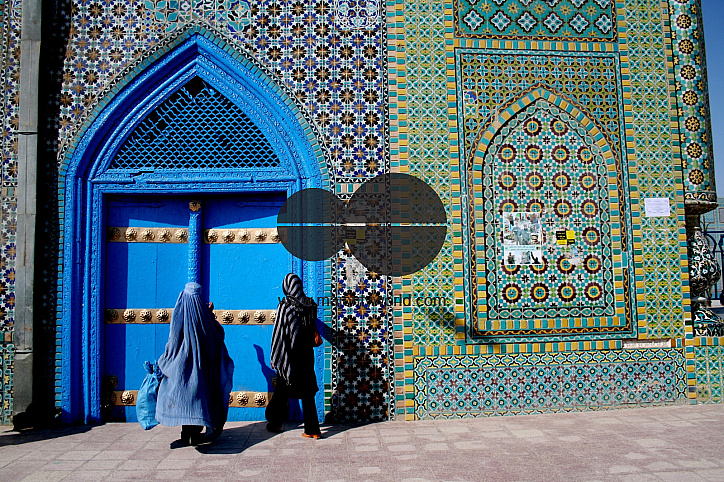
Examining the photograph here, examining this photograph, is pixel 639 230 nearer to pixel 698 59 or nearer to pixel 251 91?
pixel 698 59

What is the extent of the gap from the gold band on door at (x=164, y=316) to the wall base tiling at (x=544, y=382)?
1372mm

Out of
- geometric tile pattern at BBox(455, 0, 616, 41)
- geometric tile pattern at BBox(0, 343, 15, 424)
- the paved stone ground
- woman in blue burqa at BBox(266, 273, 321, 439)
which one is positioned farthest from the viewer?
geometric tile pattern at BBox(455, 0, 616, 41)

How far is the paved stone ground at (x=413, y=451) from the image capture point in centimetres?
331

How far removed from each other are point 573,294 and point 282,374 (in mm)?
2546

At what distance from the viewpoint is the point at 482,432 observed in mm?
4148

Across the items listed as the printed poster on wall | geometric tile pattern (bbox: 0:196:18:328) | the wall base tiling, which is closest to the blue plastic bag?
geometric tile pattern (bbox: 0:196:18:328)

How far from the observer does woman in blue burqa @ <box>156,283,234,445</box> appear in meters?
3.85

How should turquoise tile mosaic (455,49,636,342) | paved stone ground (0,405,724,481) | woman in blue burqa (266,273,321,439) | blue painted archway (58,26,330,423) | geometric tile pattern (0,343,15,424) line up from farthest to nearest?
turquoise tile mosaic (455,49,636,342) < blue painted archway (58,26,330,423) < geometric tile pattern (0,343,15,424) < woman in blue burqa (266,273,321,439) < paved stone ground (0,405,724,481)

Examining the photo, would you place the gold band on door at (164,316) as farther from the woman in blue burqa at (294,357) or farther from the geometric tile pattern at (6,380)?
the geometric tile pattern at (6,380)

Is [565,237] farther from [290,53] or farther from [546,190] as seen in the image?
[290,53]

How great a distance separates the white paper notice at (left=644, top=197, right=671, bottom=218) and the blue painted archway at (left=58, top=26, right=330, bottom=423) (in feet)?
9.28

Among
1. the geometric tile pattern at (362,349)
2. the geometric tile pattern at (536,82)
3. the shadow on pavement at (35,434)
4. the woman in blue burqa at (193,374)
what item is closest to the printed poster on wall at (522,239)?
the geometric tile pattern at (536,82)

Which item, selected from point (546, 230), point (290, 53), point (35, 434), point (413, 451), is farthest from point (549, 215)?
point (35, 434)

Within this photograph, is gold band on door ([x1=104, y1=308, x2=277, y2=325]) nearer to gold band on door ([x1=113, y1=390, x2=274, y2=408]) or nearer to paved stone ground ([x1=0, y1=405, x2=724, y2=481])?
gold band on door ([x1=113, y1=390, x2=274, y2=408])
